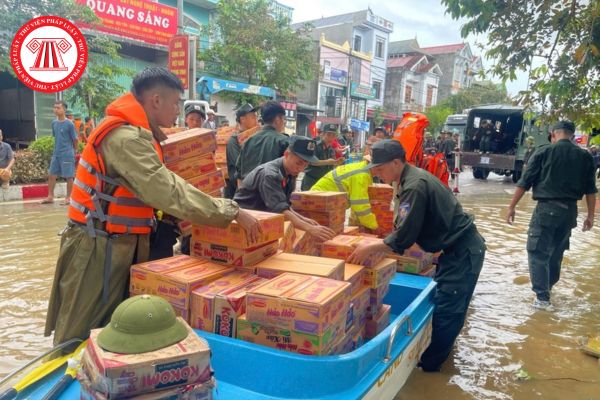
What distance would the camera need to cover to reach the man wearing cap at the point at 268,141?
441 cm

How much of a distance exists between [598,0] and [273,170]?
332 centimetres

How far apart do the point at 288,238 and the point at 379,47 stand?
35073mm

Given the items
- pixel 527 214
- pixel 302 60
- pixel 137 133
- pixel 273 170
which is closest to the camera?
pixel 137 133

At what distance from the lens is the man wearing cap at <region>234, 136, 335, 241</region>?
3.01m

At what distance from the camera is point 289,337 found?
70.4 inches

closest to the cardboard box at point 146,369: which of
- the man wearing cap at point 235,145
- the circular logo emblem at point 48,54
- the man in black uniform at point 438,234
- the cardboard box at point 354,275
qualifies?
the cardboard box at point 354,275

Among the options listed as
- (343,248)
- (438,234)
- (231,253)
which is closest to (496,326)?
(438,234)

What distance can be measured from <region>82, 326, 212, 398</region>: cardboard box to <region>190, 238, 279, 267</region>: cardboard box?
80 cm

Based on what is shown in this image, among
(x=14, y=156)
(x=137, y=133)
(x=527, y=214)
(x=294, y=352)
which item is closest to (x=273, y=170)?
(x=137, y=133)

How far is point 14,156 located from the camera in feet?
29.4

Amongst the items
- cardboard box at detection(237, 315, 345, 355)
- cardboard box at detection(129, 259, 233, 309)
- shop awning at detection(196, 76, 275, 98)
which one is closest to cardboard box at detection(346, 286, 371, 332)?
cardboard box at detection(237, 315, 345, 355)

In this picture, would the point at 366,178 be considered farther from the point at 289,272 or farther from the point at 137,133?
the point at 137,133

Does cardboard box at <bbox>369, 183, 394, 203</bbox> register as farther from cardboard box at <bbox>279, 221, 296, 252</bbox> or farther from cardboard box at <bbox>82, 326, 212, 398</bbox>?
cardboard box at <bbox>82, 326, 212, 398</bbox>

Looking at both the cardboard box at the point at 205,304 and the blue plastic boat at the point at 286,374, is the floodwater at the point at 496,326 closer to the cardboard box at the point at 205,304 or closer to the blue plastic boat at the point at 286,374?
the blue plastic boat at the point at 286,374
